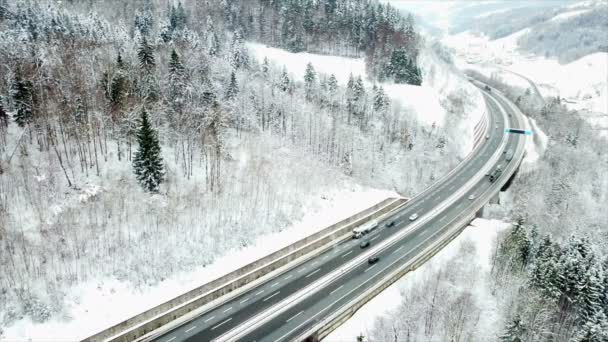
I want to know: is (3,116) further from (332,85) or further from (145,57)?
(332,85)

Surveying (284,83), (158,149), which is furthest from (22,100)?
(284,83)

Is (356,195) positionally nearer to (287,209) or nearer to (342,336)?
(287,209)

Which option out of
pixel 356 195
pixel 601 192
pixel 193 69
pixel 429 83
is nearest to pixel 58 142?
pixel 193 69

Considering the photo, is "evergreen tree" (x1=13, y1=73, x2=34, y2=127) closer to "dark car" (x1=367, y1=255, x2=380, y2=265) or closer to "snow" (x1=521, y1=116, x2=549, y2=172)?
"dark car" (x1=367, y1=255, x2=380, y2=265)

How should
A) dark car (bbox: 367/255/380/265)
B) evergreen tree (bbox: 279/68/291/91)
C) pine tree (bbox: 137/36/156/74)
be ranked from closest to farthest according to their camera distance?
dark car (bbox: 367/255/380/265) < pine tree (bbox: 137/36/156/74) < evergreen tree (bbox: 279/68/291/91)

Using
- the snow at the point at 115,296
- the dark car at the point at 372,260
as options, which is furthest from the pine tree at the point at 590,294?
the snow at the point at 115,296

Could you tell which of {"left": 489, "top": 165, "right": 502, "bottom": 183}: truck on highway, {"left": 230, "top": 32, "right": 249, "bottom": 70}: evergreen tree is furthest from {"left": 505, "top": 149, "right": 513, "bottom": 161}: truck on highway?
{"left": 230, "top": 32, "right": 249, "bottom": 70}: evergreen tree

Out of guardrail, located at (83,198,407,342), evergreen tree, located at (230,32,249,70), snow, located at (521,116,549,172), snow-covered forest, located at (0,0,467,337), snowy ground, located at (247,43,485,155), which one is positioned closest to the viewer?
guardrail, located at (83,198,407,342)
